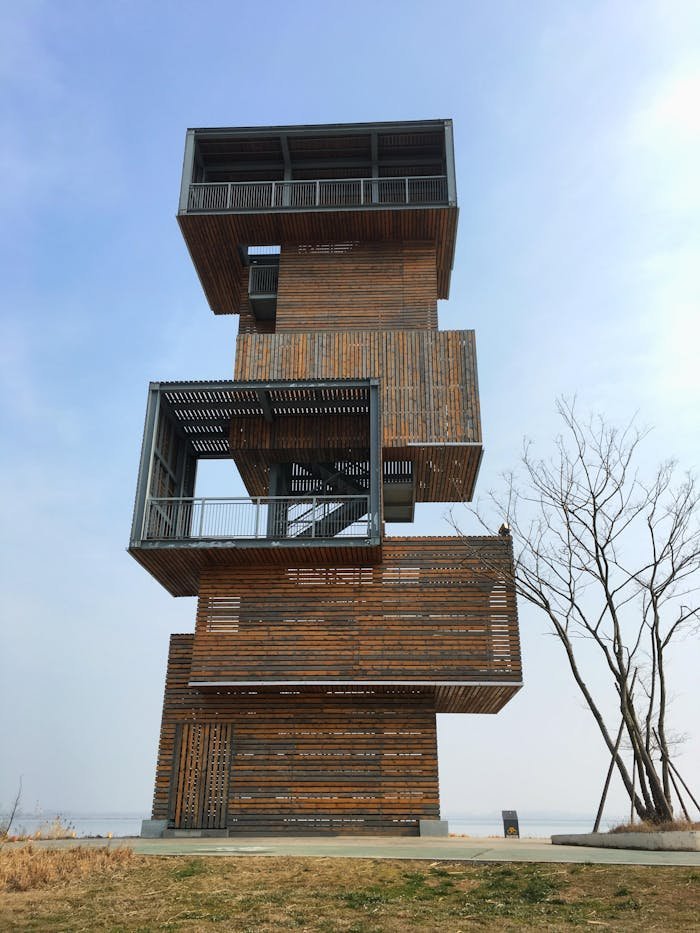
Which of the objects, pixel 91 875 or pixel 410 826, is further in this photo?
pixel 410 826

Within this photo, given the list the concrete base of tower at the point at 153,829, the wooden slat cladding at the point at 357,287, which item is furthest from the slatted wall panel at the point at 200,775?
the wooden slat cladding at the point at 357,287

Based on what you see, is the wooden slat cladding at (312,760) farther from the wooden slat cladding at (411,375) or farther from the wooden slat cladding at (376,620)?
the wooden slat cladding at (411,375)

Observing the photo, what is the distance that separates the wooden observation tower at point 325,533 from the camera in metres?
18.0

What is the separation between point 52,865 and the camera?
10000 mm

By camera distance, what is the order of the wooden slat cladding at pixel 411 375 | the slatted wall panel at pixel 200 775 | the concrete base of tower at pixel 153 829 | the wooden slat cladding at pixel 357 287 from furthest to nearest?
the wooden slat cladding at pixel 357 287
the wooden slat cladding at pixel 411 375
the slatted wall panel at pixel 200 775
the concrete base of tower at pixel 153 829

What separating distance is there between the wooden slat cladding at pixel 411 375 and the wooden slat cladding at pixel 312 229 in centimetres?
419

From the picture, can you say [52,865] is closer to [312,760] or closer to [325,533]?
[312,760]

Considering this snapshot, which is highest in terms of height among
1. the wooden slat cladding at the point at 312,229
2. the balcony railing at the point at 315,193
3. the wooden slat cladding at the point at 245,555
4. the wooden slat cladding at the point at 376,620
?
the balcony railing at the point at 315,193

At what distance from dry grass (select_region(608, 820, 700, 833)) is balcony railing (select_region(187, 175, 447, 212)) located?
17453 millimetres

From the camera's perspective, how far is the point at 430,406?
21016 millimetres

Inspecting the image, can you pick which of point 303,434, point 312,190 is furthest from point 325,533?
point 312,190

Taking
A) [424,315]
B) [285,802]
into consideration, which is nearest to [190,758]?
[285,802]

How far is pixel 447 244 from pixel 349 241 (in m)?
3.15

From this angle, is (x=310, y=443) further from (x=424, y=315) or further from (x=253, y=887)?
(x=253, y=887)
